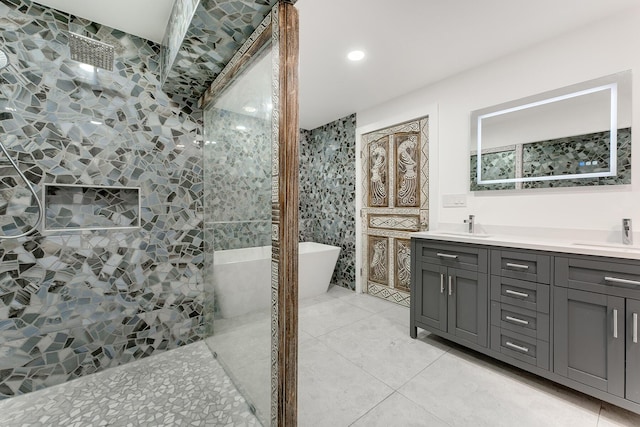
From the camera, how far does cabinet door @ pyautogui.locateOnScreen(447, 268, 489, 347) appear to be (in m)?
1.84

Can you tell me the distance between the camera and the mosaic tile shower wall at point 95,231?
1.53 m

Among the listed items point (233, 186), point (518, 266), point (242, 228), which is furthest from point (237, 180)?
point (518, 266)

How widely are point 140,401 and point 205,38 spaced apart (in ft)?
6.99

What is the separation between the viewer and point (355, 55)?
2.15 meters

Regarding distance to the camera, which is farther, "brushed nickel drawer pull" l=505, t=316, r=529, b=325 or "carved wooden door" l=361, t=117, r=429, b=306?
"carved wooden door" l=361, t=117, r=429, b=306

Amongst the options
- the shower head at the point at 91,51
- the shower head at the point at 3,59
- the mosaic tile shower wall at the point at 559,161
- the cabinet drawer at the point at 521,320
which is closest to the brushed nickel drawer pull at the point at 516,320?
the cabinet drawer at the point at 521,320

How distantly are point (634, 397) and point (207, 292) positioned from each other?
2714 millimetres

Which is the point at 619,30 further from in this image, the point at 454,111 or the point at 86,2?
the point at 86,2

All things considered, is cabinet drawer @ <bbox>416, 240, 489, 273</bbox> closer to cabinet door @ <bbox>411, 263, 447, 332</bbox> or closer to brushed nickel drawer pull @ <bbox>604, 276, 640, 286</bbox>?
cabinet door @ <bbox>411, 263, 447, 332</bbox>

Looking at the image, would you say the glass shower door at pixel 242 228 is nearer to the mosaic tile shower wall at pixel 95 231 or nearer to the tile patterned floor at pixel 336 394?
the tile patterned floor at pixel 336 394

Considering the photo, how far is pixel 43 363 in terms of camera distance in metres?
1.60

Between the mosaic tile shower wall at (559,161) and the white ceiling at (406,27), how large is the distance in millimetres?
809

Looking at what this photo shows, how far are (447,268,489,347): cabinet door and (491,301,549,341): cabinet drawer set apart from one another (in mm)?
67

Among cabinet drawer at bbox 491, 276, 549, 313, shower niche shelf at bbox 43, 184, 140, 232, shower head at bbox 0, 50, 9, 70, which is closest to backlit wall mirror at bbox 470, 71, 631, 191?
cabinet drawer at bbox 491, 276, 549, 313
